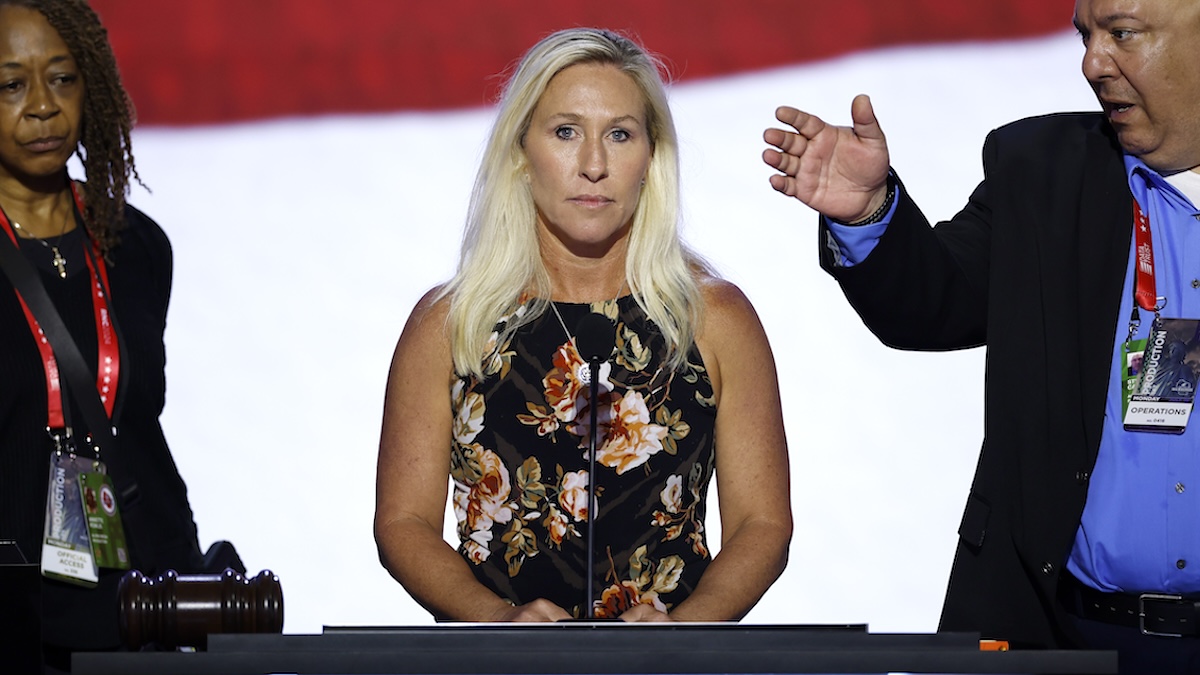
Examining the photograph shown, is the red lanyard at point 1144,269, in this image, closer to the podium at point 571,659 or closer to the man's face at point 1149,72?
the man's face at point 1149,72

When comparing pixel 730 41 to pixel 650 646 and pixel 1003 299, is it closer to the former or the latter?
pixel 1003 299

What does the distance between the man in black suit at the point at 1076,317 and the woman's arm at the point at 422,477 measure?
0.61 meters

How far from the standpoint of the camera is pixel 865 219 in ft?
7.25

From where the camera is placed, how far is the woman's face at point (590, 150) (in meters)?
2.38

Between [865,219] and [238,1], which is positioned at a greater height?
[238,1]

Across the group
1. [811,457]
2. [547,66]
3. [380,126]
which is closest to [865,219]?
[547,66]

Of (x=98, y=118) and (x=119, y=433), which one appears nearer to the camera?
(x=119, y=433)

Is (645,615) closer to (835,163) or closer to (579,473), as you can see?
(579,473)

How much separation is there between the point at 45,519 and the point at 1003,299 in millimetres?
1624

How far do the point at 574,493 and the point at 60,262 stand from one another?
110 cm

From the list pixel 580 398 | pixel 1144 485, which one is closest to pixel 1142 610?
pixel 1144 485

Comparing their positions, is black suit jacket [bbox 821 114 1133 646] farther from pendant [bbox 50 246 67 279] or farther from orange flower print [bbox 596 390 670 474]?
pendant [bbox 50 246 67 279]

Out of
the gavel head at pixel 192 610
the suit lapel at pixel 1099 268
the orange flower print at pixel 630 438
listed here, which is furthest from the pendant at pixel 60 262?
the suit lapel at pixel 1099 268

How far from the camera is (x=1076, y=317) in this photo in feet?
7.20
